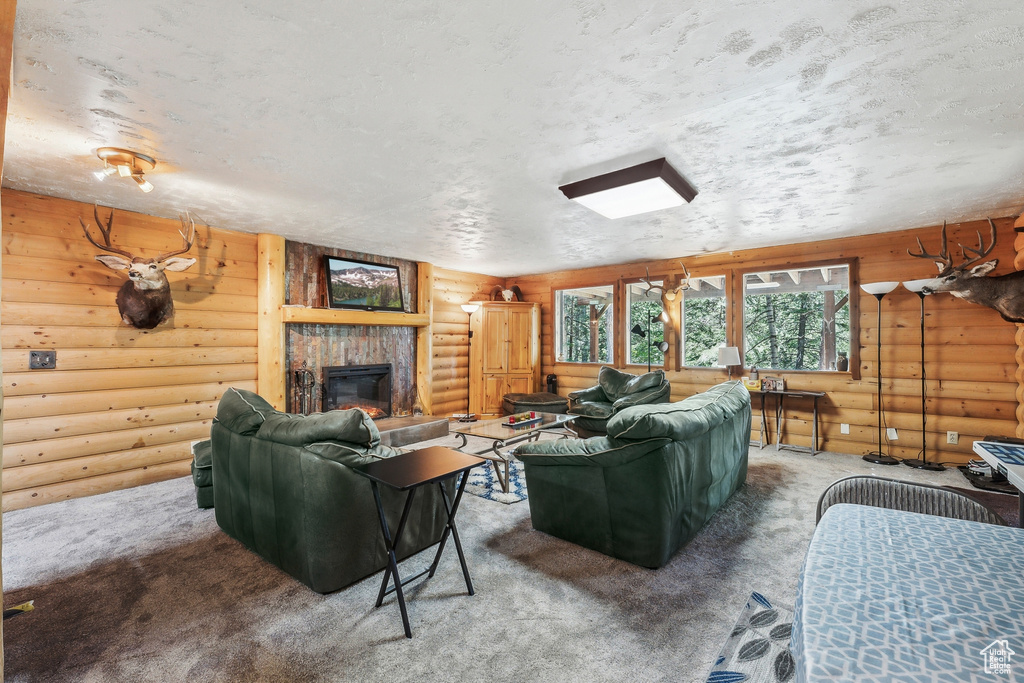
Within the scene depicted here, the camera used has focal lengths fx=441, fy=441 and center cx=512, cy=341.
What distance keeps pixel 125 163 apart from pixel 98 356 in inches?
77.4

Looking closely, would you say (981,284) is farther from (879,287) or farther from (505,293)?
(505,293)

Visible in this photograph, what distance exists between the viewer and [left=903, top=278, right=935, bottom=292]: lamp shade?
13.5 ft

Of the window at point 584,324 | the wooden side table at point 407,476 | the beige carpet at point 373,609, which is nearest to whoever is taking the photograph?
the beige carpet at point 373,609

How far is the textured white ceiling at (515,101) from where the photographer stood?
1.59 meters

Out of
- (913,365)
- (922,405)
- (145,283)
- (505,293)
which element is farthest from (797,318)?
(145,283)

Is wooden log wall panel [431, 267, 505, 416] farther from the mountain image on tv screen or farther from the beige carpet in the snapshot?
the beige carpet

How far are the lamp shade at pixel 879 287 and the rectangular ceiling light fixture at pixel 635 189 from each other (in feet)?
8.05

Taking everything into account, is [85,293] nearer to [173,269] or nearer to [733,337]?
[173,269]

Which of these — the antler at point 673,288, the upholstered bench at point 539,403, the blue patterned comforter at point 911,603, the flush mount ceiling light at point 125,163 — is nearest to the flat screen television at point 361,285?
the upholstered bench at point 539,403

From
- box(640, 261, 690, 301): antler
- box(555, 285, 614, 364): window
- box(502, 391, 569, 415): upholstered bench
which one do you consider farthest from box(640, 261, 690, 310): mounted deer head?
box(502, 391, 569, 415): upholstered bench

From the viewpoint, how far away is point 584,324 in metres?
7.26

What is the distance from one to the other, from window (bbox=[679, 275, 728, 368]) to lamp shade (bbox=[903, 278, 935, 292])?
1.84m

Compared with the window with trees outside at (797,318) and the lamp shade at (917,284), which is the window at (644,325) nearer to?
the window with trees outside at (797,318)

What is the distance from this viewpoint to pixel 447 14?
5.12 ft
